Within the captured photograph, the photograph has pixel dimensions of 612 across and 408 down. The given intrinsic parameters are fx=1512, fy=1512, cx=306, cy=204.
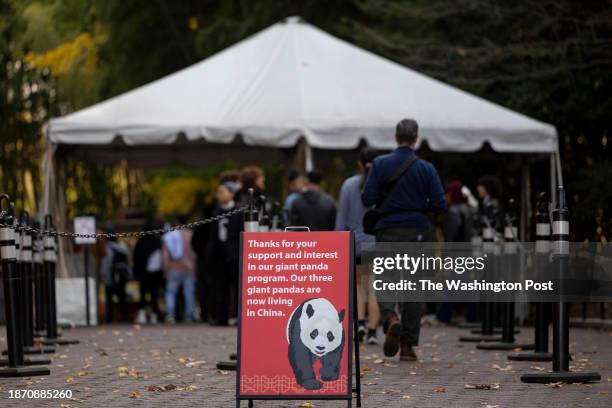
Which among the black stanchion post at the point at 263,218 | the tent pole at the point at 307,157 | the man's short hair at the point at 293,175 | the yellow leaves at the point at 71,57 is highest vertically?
the yellow leaves at the point at 71,57

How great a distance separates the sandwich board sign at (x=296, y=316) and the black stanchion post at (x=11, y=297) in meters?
2.93

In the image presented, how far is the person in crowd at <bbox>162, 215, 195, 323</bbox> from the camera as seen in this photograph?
22.8 metres

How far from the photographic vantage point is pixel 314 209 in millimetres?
17406

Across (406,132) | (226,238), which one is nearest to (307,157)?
(226,238)

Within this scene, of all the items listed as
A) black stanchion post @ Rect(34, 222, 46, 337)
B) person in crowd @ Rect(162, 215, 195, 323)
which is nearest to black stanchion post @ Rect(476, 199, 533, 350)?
black stanchion post @ Rect(34, 222, 46, 337)

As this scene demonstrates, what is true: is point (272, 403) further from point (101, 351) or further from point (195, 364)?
point (101, 351)

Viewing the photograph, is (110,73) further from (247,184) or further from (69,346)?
(69,346)

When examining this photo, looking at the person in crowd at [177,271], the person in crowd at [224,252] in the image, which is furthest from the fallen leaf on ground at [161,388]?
the person in crowd at [177,271]

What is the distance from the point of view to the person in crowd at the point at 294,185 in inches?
733

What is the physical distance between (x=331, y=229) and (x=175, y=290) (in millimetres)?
6278

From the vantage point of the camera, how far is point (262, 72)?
22094 millimetres

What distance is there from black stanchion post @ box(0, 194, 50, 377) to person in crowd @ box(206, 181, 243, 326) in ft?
26.3

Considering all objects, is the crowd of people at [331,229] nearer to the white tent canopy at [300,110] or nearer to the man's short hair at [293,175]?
the man's short hair at [293,175]
